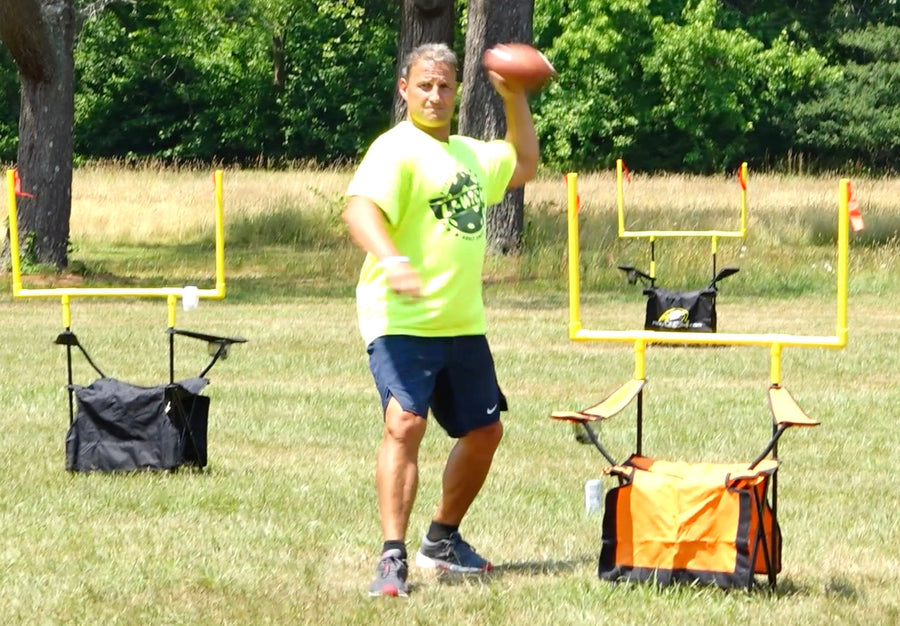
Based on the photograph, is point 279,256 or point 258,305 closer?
point 258,305

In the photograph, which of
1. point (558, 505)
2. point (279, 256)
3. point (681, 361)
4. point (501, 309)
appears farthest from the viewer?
point (279, 256)

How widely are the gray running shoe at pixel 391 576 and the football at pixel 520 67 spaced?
173cm

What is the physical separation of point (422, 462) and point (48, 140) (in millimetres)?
13273

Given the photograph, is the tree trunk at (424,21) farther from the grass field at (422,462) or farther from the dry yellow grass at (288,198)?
the dry yellow grass at (288,198)

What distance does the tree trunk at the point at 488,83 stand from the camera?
22.2 meters

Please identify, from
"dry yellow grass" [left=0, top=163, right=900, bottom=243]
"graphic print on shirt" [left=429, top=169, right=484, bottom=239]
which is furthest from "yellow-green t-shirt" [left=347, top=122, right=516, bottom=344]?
"dry yellow grass" [left=0, top=163, right=900, bottom=243]

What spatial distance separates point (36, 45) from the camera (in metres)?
20.8

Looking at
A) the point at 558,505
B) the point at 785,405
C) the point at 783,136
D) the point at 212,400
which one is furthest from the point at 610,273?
the point at 783,136

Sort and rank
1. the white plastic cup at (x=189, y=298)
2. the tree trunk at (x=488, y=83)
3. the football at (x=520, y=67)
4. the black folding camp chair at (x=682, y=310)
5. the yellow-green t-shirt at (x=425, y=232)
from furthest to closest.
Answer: the tree trunk at (x=488, y=83)
the black folding camp chair at (x=682, y=310)
the white plastic cup at (x=189, y=298)
the football at (x=520, y=67)
the yellow-green t-shirt at (x=425, y=232)

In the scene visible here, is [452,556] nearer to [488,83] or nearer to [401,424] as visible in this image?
[401,424]

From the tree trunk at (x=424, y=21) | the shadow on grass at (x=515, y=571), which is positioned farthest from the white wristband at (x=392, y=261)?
the tree trunk at (x=424, y=21)

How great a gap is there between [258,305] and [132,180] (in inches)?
675

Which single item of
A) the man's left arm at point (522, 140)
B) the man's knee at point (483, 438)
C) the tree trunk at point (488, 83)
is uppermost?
the tree trunk at point (488, 83)

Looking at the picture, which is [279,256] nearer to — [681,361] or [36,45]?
[36,45]
